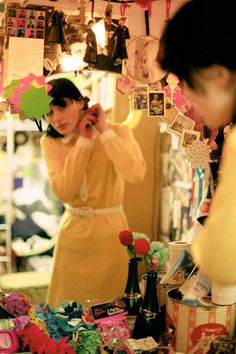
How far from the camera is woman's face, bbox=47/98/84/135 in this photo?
55.3 inches

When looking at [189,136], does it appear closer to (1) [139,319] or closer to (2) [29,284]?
(1) [139,319]

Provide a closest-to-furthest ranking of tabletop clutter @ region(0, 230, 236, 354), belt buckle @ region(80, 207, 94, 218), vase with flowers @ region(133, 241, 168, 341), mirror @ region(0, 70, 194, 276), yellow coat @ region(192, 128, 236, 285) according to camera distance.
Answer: yellow coat @ region(192, 128, 236, 285) → tabletop clutter @ region(0, 230, 236, 354) → vase with flowers @ region(133, 241, 168, 341) → mirror @ region(0, 70, 194, 276) → belt buckle @ region(80, 207, 94, 218)

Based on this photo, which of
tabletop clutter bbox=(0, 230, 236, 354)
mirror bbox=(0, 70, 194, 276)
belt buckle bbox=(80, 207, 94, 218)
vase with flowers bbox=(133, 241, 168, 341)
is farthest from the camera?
belt buckle bbox=(80, 207, 94, 218)

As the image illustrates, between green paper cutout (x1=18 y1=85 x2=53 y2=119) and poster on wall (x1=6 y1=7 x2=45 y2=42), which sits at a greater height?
poster on wall (x1=6 y1=7 x2=45 y2=42)

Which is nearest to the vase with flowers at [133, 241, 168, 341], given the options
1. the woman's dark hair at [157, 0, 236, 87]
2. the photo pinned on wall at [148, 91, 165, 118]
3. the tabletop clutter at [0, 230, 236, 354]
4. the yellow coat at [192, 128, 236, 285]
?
the tabletop clutter at [0, 230, 236, 354]

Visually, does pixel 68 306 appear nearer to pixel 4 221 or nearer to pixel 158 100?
pixel 4 221

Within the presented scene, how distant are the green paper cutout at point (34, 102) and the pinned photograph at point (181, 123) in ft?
1.22

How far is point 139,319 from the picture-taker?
130 centimetres

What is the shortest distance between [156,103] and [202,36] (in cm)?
60

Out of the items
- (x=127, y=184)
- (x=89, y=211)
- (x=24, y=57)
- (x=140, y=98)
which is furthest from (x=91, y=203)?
(x=24, y=57)

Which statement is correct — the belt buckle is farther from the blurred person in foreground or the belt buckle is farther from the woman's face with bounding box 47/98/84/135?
the blurred person in foreground

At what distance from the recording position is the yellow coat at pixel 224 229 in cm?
77

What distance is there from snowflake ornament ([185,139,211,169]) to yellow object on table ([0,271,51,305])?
0.60m

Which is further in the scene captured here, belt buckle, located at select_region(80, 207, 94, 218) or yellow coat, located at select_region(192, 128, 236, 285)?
belt buckle, located at select_region(80, 207, 94, 218)
